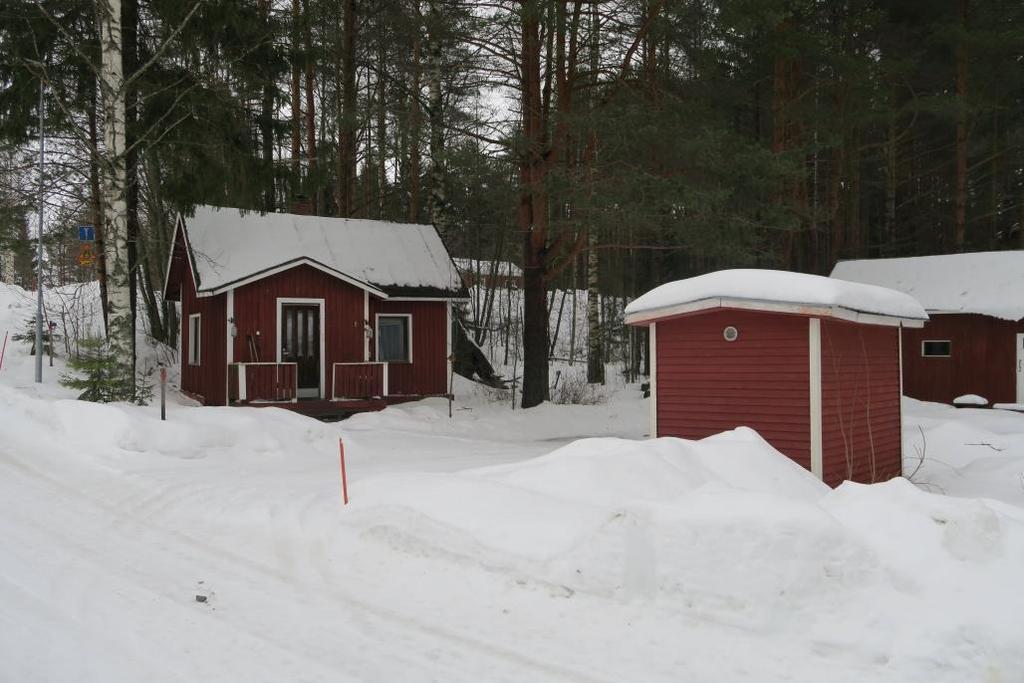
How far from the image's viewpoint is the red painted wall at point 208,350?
54.0ft

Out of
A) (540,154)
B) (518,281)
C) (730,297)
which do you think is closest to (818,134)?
(540,154)

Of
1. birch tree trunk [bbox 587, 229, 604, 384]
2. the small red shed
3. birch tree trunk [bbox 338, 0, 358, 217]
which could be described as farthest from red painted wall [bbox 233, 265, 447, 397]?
the small red shed

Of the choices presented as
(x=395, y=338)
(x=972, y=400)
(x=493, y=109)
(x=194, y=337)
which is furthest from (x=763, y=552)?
(x=493, y=109)

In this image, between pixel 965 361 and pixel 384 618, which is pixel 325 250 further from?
pixel 965 361

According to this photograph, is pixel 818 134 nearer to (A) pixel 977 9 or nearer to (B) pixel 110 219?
(A) pixel 977 9

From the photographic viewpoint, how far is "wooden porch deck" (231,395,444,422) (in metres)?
15.8

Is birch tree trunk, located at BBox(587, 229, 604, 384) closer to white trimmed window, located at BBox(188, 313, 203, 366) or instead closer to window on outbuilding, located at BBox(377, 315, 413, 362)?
window on outbuilding, located at BBox(377, 315, 413, 362)

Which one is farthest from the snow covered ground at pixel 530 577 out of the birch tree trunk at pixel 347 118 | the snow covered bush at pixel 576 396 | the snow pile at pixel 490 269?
the snow pile at pixel 490 269

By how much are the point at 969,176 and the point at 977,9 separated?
25.5 ft

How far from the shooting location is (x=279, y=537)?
22.8 feet

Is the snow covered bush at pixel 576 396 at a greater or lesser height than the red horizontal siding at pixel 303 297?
lesser

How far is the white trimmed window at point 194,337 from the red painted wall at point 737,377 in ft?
37.5

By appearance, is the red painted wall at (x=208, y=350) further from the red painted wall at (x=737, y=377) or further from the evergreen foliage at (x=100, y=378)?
the red painted wall at (x=737, y=377)

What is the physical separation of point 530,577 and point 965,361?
61.4 ft
